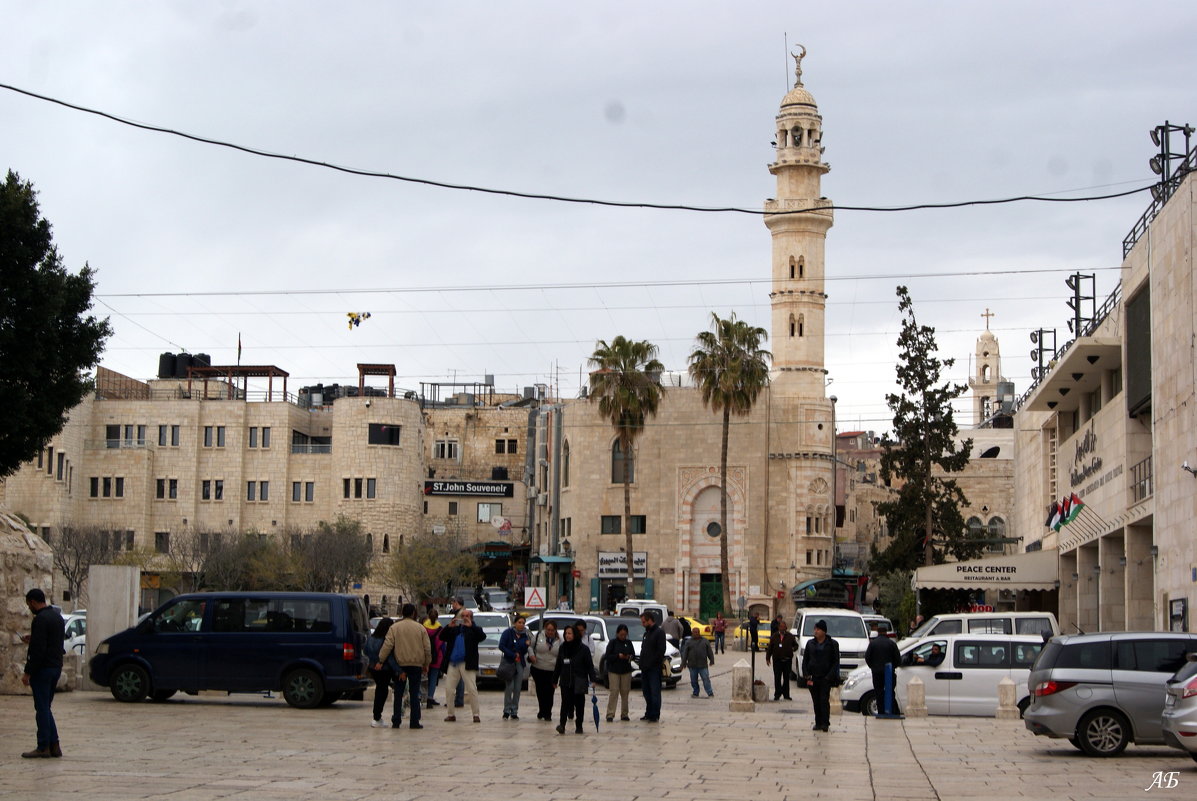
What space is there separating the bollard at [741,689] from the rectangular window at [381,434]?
56049mm

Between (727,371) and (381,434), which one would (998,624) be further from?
(381,434)

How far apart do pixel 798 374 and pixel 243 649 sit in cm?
5583

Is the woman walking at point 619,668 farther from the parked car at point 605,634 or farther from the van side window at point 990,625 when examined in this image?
the van side window at point 990,625

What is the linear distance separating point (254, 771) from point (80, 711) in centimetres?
766

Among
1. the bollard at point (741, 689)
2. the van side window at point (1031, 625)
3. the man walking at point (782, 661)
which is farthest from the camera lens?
the man walking at point (782, 661)

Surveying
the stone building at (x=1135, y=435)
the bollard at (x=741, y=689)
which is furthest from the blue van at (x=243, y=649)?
the stone building at (x=1135, y=435)

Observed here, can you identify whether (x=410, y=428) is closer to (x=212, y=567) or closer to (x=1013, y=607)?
(x=212, y=567)

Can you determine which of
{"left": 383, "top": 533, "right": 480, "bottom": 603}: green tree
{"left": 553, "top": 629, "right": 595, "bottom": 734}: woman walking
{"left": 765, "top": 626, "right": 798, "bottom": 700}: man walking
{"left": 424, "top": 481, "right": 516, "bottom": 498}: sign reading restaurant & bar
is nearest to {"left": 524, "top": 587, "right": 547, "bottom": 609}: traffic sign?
{"left": 765, "top": 626, "right": 798, "bottom": 700}: man walking

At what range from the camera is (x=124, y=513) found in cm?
7856

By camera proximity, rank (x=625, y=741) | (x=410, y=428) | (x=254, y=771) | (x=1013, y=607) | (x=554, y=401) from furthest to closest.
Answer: (x=554, y=401), (x=410, y=428), (x=1013, y=607), (x=625, y=741), (x=254, y=771)

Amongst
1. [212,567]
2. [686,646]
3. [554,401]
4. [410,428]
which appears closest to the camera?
[686,646]

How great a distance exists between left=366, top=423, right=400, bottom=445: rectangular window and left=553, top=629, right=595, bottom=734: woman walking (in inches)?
2378

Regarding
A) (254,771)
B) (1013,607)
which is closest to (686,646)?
(254,771)

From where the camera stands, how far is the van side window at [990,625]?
27.6 m
